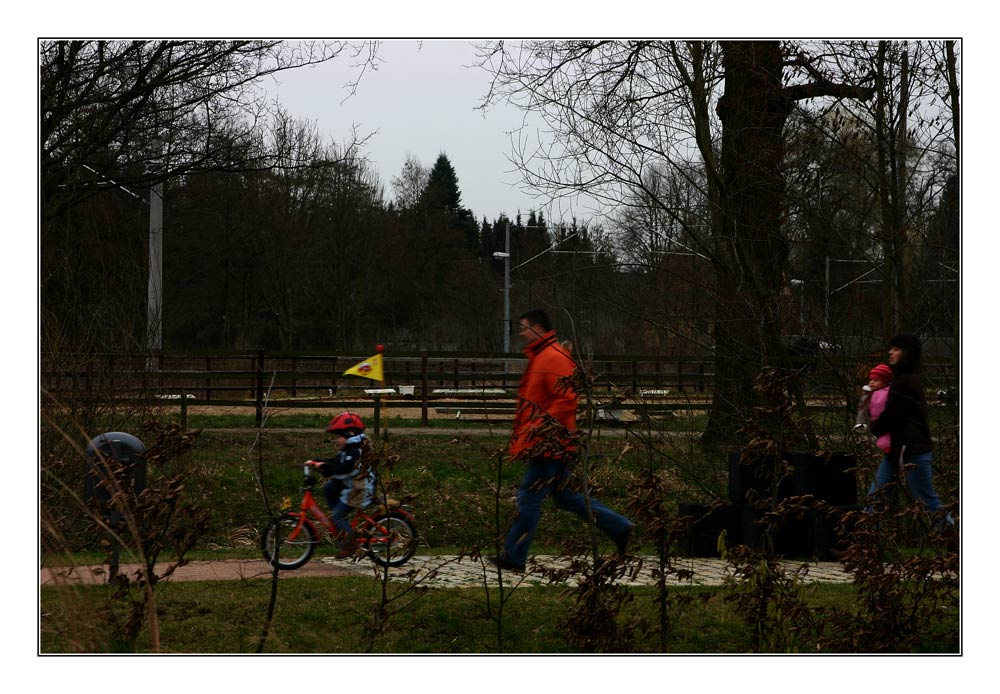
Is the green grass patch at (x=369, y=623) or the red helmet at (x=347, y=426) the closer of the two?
the green grass patch at (x=369, y=623)

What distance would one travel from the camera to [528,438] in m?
6.22

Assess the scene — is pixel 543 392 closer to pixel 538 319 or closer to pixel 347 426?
pixel 538 319

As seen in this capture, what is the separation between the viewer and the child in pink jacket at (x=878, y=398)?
770 centimetres

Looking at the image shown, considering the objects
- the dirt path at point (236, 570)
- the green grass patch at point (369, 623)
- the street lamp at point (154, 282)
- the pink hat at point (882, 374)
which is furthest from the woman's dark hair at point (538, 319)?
the street lamp at point (154, 282)

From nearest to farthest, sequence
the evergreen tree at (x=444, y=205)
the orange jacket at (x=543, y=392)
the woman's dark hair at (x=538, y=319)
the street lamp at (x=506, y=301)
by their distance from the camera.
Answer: the orange jacket at (x=543, y=392), the woman's dark hair at (x=538, y=319), the street lamp at (x=506, y=301), the evergreen tree at (x=444, y=205)

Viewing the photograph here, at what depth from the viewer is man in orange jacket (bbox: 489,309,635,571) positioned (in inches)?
253

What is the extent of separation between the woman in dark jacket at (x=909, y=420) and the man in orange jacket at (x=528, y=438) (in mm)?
2060

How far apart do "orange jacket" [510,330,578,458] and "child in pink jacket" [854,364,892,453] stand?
7.82 ft

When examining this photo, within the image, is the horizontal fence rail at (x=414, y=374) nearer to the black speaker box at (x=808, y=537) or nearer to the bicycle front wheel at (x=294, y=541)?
the bicycle front wheel at (x=294, y=541)

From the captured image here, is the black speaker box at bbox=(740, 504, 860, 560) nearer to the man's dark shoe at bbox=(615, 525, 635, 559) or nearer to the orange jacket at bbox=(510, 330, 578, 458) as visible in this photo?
the man's dark shoe at bbox=(615, 525, 635, 559)

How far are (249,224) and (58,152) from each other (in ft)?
42.9

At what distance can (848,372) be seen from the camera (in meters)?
10.7

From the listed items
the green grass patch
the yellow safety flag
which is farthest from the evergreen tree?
the green grass patch

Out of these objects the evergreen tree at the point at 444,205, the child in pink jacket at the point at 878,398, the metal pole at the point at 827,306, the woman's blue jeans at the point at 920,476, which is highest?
the evergreen tree at the point at 444,205
